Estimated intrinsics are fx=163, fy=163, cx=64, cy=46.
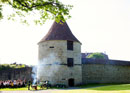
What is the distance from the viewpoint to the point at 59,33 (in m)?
22.0

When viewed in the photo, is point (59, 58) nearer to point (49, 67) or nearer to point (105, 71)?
point (49, 67)

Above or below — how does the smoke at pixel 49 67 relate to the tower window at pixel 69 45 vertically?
below

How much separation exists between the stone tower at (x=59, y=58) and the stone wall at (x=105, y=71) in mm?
3169

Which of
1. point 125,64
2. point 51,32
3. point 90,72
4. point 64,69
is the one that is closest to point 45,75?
point 64,69

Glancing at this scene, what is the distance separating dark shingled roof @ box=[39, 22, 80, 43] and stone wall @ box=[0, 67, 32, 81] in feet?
24.1

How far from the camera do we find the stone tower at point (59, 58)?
68.5 feet

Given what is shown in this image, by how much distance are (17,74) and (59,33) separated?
11.3m

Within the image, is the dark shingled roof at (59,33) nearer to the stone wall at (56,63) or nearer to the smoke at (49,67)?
the stone wall at (56,63)

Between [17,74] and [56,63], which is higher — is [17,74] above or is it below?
below

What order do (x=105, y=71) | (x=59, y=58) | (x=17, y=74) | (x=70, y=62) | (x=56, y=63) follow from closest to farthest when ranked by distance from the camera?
(x=56, y=63) → (x=59, y=58) → (x=70, y=62) → (x=105, y=71) → (x=17, y=74)

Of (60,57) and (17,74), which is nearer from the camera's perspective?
(60,57)

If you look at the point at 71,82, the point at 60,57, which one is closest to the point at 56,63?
the point at 60,57

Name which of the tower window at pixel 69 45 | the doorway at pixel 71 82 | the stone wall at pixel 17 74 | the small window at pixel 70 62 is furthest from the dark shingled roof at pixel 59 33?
the stone wall at pixel 17 74

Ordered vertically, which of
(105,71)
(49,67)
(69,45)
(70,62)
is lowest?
(105,71)
